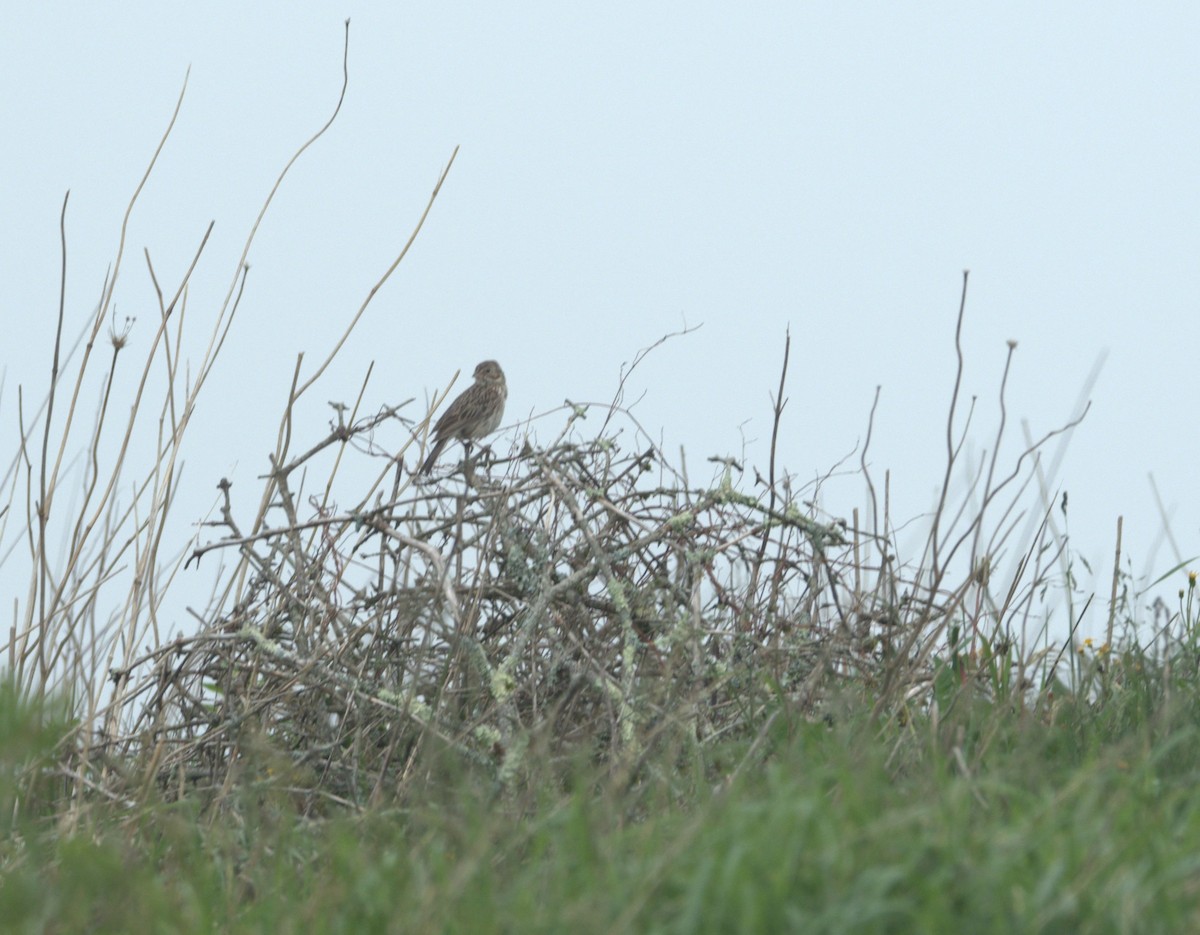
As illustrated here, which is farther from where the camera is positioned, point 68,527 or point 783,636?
point 68,527

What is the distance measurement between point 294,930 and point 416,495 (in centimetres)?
205

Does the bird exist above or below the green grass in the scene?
above

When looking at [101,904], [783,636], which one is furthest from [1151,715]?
[101,904]

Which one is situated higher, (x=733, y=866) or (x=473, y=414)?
(x=473, y=414)

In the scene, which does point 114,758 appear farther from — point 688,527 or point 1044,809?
point 1044,809

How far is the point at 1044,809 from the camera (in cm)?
243

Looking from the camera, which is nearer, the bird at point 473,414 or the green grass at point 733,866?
the green grass at point 733,866

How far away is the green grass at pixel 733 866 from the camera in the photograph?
7.27 feet

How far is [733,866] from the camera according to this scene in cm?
219

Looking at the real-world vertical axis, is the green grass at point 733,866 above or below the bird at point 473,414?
below

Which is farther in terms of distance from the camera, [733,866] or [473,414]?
[473,414]

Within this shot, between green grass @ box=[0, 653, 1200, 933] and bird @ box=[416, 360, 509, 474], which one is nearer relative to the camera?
green grass @ box=[0, 653, 1200, 933]

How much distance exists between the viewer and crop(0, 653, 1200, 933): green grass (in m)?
2.22

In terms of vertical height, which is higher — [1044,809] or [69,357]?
[69,357]
